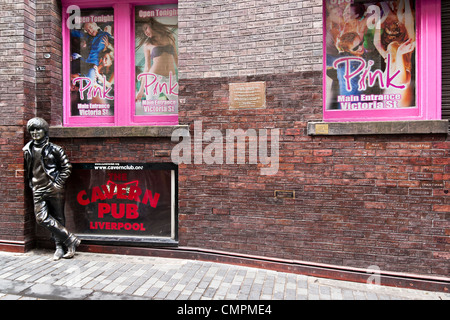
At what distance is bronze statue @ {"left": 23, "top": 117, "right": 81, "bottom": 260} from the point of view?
15.2ft

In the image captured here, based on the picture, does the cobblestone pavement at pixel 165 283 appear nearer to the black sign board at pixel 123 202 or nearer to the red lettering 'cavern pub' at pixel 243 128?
the red lettering 'cavern pub' at pixel 243 128

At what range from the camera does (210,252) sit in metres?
4.69

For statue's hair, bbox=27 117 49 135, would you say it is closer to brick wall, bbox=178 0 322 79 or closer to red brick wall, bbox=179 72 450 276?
red brick wall, bbox=179 72 450 276

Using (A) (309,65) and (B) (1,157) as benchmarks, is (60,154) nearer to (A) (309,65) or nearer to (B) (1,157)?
(B) (1,157)

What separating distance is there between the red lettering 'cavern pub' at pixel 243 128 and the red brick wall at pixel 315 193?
2cm

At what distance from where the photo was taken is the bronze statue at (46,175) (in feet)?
15.2

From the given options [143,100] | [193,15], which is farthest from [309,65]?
[143,100]

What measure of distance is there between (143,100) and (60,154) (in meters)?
1.63

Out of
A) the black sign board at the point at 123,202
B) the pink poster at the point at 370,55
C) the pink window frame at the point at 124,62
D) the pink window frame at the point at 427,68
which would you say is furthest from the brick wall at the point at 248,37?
the black sign board at the point at 123,202

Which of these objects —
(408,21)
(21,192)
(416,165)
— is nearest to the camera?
(416,165)

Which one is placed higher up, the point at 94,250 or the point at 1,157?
the point at 1,157

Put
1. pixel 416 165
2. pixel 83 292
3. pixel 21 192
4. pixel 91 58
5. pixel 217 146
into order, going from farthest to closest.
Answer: pixel 91 58 < pixel 21 192 < pixel 217 146 < pixel 416 165 < pixel 83 292

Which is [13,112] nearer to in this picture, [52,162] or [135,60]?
[52,162]

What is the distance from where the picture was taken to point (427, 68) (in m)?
4.16
